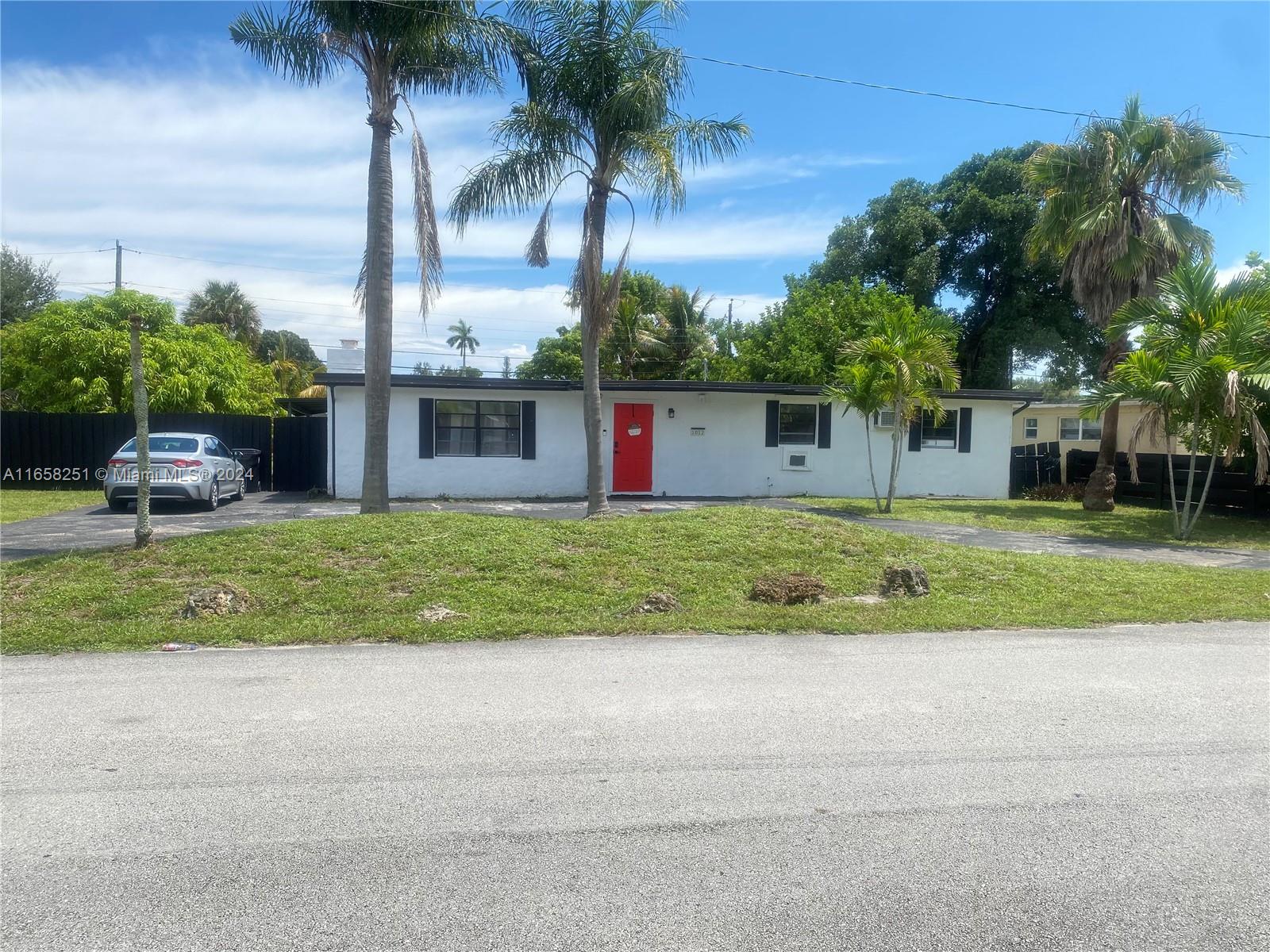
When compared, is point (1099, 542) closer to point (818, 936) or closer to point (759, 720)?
point (759, 720)

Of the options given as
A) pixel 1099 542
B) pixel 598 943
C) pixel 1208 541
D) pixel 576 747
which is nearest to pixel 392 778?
pixel 576 747

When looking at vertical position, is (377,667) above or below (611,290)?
below

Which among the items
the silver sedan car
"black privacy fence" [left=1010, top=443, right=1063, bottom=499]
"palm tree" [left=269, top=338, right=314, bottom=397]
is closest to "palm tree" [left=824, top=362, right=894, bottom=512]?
"black privacy fence" [left=1010, top=443, right=1063, bottom=499]

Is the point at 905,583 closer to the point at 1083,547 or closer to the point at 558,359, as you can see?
the point at 1083,547

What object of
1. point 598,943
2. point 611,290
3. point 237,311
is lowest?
point 598,943

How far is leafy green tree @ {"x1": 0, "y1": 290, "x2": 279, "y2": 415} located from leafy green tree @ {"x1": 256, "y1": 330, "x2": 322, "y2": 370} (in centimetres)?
2886

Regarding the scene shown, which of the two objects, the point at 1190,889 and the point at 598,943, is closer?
the point at 598,943

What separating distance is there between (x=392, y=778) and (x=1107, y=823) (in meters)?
3.23

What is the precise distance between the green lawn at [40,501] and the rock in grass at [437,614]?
10319mm

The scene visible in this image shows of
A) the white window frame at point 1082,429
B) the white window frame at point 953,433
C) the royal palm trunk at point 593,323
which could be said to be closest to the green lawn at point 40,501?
the royal palm trunk at point 593,323

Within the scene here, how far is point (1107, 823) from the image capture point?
3.86 metres

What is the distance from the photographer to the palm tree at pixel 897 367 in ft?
51.2

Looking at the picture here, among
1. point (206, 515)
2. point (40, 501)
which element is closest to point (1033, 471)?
point (206, 515)

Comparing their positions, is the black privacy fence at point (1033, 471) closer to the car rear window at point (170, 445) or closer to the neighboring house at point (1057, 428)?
the neighboring house at point (1057, 428)
